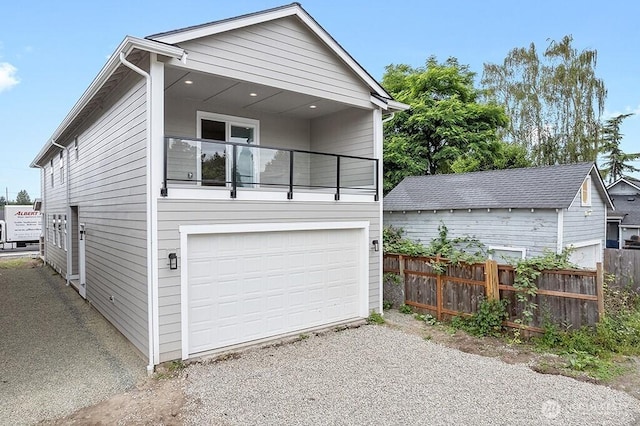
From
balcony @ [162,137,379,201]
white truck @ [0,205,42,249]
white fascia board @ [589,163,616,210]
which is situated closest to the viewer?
balcony @ [162,137,379,201]

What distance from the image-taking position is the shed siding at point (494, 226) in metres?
10.1

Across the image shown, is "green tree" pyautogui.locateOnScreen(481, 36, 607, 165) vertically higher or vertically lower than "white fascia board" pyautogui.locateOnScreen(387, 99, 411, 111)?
higher

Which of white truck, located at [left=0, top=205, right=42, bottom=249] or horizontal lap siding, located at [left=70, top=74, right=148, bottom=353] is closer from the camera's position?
horizontal lap siding, located at [left=70, top=74, right=148, bottom=353]

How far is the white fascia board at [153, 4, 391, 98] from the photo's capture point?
6004mm

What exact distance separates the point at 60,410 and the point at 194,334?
203cm

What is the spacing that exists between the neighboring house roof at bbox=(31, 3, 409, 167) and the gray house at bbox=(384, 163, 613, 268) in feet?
14.6

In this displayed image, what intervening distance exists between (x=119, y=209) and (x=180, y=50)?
3298 millimetres

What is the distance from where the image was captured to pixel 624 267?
1074cm

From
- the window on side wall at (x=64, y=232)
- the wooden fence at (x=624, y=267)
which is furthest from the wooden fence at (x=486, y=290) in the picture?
the window on side wall at (x=64, y=232)

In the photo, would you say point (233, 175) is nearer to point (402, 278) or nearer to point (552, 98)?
point (402, 278)

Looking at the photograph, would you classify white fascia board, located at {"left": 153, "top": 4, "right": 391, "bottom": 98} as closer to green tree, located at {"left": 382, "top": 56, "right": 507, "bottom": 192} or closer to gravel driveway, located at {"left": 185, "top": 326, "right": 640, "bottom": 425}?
gravel driveway, located at {"left": 185, "top": 326, "right": 640, "bottom": 425}

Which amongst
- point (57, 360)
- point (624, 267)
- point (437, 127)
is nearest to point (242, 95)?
point (57, 360)

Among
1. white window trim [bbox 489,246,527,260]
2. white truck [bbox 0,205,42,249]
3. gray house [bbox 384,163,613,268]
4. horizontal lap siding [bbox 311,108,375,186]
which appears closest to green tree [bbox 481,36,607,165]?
gray house [bbox 384,163,613,268]

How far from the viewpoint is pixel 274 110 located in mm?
9391
